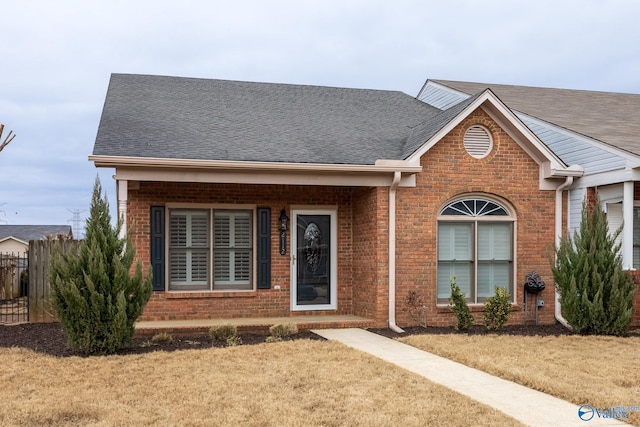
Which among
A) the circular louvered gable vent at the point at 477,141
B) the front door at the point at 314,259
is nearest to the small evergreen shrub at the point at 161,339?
the front door at the point at 314,259

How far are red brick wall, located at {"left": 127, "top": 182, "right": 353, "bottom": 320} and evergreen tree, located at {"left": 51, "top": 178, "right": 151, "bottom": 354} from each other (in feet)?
7.66

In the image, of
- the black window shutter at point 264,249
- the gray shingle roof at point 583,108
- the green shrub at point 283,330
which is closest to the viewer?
the green shrub at point 283,330

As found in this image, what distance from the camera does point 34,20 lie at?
13023 millimetres

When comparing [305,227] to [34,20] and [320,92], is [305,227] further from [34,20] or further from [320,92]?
[34,20]

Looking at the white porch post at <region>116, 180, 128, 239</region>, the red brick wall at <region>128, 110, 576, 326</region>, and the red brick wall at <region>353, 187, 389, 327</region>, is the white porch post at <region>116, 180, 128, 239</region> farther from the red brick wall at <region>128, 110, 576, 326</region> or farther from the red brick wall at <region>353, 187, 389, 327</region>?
the red brick wall at <region>353, 187, 389, 327</region>

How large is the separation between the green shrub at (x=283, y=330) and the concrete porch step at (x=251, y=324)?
0.46m

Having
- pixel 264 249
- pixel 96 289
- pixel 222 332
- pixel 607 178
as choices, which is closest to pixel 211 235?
pixel 264 249

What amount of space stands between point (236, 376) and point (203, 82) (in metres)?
10.6

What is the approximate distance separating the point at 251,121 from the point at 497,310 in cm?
649

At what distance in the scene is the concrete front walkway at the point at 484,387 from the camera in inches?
235

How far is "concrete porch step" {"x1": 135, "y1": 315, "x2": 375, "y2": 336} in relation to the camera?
11.1 m

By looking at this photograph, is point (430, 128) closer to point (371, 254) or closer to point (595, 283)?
point (371, 254)

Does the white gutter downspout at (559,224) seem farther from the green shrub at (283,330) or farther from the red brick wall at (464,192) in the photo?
the green shrub at (283,330)

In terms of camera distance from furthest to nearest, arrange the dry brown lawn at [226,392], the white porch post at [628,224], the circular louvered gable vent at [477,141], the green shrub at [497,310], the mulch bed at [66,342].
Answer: the circular louvered gable vent at [477,141] < the green shrub at [497,310] < the white porch post at [628,224] < the mulch bed at [66,342] < the dry brown lawn at [226,392]
